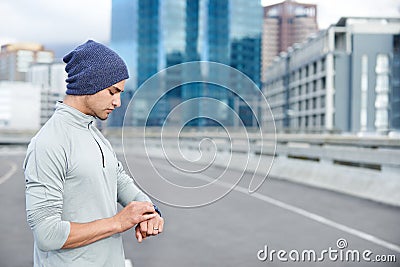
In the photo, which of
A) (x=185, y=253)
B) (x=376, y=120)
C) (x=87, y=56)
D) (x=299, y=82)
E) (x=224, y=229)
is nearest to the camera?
(x=87, y=56)

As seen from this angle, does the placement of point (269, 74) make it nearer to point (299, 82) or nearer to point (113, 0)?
point (299, 82)

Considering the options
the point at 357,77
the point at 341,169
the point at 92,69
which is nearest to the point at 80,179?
the point at 92,69

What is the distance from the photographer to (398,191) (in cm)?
1263

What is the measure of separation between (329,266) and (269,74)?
164m

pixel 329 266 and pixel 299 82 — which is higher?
pixel 299 82

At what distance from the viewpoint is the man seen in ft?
7.66

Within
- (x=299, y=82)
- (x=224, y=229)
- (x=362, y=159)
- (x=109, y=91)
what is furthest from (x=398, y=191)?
(x=299, y=82)

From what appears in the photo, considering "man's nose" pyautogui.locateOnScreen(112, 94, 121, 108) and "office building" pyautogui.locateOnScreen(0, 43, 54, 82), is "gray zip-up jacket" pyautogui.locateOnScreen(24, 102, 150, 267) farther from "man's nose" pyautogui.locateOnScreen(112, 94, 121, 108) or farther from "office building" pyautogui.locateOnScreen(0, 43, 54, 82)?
"office building" pyautogui.locateOnScreen(0, 43, 54, 82)

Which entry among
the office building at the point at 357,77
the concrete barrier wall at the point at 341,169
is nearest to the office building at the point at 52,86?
the concrete barrier wall at the point at 341,169

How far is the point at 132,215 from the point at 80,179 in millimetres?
258

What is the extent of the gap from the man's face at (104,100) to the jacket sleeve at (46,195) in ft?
0.90

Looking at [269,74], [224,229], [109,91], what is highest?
[269,74]

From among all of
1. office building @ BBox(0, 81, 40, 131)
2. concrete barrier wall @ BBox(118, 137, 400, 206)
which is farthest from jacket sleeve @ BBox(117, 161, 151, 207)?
office building @ BBox(0, 81, 40, 131)

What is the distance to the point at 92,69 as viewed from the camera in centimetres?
246
